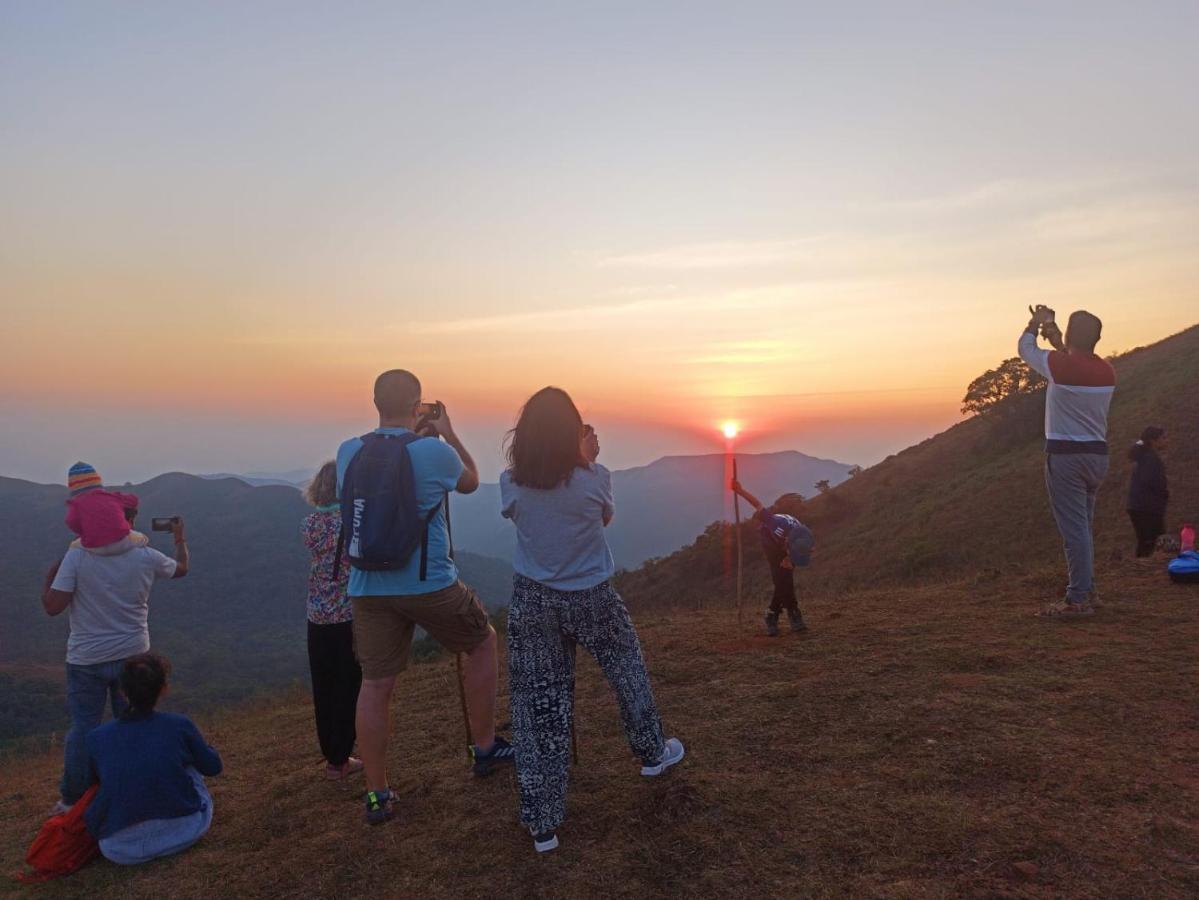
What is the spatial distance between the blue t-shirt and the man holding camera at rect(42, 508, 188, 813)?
205 centimetres

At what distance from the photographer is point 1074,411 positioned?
6328 millimetres

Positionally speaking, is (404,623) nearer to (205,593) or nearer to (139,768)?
(139,768)

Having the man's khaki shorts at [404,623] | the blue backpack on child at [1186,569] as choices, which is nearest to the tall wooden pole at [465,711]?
the man's khaki shorts at [404,623]

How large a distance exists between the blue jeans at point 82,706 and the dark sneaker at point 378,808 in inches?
70.1

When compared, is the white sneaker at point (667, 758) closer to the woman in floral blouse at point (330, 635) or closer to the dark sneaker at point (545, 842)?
the dark sneaker at point (545, 842)

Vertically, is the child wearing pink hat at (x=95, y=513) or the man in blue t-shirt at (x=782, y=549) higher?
the child wearing pink hat at (x=95, y=513)

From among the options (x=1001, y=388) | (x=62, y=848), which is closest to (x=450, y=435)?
(x=62, y=848)

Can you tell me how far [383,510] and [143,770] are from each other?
2.15 metres

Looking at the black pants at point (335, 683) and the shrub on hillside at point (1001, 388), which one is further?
the shrub on hillside at point (1001, 388)

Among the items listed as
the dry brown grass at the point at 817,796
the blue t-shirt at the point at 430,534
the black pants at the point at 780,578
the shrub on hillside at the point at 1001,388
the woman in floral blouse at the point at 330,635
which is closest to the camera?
the dry brown grass at the point at 817,796

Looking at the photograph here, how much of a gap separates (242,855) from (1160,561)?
9.87 m

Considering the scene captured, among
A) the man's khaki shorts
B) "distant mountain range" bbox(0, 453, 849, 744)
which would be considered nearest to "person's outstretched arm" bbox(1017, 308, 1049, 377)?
the man's khaki shorts

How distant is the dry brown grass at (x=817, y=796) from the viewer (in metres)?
3.22

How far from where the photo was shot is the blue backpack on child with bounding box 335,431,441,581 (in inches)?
149
